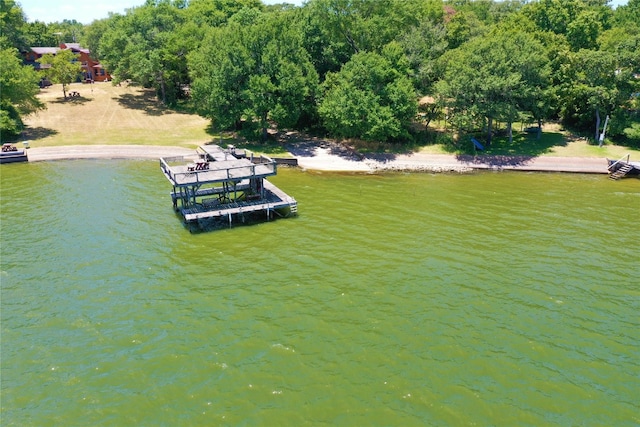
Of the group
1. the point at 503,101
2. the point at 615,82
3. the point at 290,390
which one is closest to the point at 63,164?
the point at 290,390

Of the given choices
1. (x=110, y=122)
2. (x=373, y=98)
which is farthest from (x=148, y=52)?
(x=373, y=98)

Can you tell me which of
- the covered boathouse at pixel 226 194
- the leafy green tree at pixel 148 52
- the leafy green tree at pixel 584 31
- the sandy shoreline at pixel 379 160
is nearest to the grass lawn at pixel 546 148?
the sandy shoreline at pixel 379 160

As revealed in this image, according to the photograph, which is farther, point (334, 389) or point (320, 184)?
point (320, 184)

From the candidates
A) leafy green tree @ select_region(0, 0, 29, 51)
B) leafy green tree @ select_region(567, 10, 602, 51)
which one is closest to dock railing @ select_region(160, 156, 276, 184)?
leafy green tree @ select_region(567, 10, 602, 51)

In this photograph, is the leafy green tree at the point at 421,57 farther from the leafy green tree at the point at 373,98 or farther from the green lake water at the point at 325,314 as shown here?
the green lake water at the point at 325,314

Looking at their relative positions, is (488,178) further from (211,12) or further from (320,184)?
(211,12)
